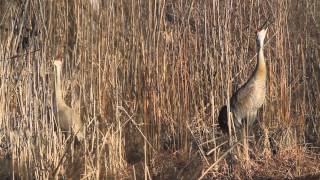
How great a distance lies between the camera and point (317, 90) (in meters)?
6.19

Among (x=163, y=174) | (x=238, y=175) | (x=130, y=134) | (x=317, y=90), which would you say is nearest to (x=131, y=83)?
(x=130, y=134)

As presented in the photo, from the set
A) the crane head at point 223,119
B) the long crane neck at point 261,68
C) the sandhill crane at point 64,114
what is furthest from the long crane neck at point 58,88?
the long crane neck at point 261,68

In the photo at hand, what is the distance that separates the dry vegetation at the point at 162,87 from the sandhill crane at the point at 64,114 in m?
0.09

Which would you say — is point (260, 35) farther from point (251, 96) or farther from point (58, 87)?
point (58, 87)

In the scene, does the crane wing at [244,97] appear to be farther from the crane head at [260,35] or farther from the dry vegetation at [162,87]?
the crane head at [260,35]

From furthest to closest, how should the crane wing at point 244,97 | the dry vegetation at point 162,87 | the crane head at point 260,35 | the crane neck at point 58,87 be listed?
1. the crane neck at point 58,87
2. the crane wing at point 244,97
3. the crane head at point 260,35
4. the dry vegetation at point 162,87

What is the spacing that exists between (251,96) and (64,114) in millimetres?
1556

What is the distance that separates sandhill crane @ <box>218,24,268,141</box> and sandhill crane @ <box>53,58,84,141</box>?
1.13 metres

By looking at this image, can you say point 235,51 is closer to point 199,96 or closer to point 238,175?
point 199,96

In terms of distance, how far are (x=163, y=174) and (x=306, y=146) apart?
1.29m

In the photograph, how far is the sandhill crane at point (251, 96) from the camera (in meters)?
5.43

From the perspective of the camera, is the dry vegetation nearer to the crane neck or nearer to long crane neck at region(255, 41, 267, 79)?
the crane neck

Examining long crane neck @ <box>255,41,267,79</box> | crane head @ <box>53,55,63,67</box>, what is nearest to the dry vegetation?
crane head @ <box>53,55,63,67</box>

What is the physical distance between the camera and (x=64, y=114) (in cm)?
574
